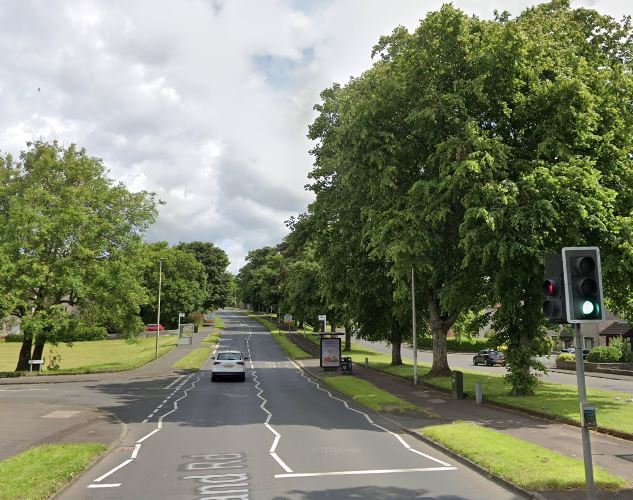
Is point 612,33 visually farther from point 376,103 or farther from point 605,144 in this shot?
point 376,103

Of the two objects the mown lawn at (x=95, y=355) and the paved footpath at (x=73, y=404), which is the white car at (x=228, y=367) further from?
the mown lawn at (x=95, y=355)

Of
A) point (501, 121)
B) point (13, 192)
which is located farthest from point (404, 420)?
point (13, 192)

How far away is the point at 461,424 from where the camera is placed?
16.0 m

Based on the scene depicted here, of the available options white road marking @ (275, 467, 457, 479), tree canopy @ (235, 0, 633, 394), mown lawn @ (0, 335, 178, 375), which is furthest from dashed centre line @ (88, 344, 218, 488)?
tree canopy @ (235, 0, 633, 394)

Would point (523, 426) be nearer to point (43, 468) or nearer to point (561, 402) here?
point (561, 402)

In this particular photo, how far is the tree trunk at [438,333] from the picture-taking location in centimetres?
3036

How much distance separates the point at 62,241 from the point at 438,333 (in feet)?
83.2

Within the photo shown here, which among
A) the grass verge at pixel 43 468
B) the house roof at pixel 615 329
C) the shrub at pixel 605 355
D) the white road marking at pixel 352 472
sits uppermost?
the house roof at pixel 615 329

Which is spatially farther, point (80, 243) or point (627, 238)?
point (80, 243)

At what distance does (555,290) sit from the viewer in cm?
793

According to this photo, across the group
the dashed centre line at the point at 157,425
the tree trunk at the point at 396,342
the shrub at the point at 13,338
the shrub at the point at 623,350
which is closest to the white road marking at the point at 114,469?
the dashed centre line at the point at 157,425

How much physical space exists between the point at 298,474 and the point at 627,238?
14171 millimetres

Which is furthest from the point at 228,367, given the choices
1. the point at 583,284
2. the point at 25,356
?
the point at 583,284

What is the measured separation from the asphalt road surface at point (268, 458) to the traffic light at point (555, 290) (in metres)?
3.56
